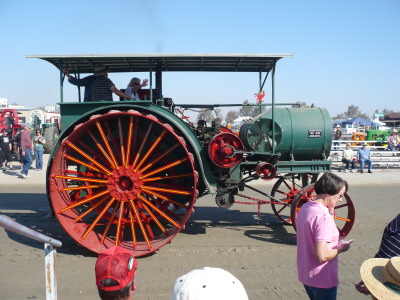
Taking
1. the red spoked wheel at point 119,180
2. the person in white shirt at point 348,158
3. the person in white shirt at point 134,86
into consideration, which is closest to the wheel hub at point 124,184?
the red spoked wheel at point 119,180

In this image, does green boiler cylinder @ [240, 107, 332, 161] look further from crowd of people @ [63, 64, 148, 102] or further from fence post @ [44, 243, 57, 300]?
fence post @ [44, 243, 57, 300]

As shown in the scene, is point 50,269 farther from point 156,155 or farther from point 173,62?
point 173,62

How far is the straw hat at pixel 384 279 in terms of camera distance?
191 centimetres

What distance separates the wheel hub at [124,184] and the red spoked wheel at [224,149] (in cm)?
95

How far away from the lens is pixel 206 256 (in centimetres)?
→ 471

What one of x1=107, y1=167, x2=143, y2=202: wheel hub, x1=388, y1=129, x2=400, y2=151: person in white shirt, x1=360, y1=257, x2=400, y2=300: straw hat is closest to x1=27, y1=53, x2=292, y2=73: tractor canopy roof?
x1=107, y1=167, x2=143, y2=202: wheel hub

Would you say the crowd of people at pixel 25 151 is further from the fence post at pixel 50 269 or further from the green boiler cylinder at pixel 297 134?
the fence post at pixel 50 269

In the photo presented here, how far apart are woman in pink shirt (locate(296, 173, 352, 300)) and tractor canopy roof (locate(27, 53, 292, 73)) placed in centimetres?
258

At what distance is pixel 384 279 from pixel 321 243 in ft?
1.62

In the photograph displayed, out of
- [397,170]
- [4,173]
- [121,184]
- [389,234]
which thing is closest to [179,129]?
[121,184]

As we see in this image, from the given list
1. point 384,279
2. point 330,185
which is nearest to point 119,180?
point 330,185

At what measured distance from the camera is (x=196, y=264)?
14.7 feet

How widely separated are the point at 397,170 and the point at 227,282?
551 inches

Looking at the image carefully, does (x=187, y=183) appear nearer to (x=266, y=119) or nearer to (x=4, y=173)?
(x=266, y=119)
